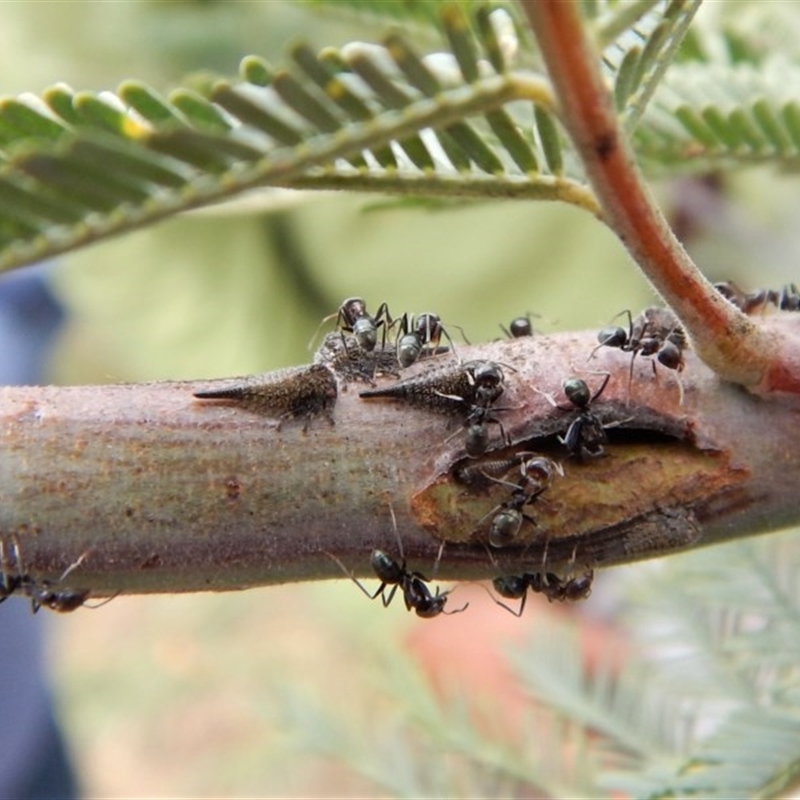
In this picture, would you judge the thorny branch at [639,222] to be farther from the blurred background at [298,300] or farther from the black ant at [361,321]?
the blurred background at [298,300]

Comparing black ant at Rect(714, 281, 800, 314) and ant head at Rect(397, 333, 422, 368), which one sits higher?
black ant at Rect(714, 281, 800, 314)

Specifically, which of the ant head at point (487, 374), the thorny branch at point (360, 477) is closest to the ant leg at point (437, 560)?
the thorny branch at point (360, 477)

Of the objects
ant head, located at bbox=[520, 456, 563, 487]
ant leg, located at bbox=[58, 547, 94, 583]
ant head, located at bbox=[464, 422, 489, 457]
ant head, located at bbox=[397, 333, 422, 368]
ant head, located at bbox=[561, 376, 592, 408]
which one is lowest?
ant leg, located at bbox=[58, 547, 94, 583]

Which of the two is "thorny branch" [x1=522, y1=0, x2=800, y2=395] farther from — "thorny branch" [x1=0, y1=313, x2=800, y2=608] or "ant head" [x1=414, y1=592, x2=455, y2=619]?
"ant head" [x1=414, y1=592, x2=455, y2=619]

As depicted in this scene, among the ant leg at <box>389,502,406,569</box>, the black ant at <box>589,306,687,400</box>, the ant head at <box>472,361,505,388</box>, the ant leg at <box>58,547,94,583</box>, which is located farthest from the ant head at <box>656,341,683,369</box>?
the ant leg at <box>58,547,94,583</box>

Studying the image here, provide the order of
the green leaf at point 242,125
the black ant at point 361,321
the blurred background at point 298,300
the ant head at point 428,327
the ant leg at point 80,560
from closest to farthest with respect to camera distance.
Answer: the green leaf at point 242,125, the ant leg at point 80,560, the black ant at point 361,321, the ant head at point 428,327, the blurred background at point 298,300

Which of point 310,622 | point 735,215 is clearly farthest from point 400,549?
point 310,622

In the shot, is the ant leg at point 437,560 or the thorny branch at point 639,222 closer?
the thorny branch at point 639,222

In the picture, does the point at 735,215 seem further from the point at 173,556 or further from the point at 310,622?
the point at 310,622
